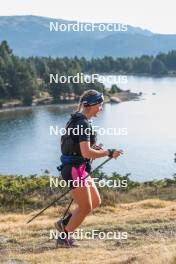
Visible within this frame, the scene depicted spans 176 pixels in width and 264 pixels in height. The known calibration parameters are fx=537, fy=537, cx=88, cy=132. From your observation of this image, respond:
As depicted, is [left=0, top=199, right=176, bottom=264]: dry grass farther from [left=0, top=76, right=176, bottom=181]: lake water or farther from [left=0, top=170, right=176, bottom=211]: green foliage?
[left=0, top=76, right=176, bottom=181]: lake water

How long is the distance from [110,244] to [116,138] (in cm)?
6975

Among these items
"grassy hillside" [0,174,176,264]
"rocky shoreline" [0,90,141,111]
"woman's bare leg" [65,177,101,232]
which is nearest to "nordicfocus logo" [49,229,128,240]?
"grassy hillside" [0,174,176,264]

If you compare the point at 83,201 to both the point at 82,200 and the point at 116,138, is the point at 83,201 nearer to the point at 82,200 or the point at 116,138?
the point at 82,200

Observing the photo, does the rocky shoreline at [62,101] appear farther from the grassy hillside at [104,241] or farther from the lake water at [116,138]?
the grassy hillside at [104,241]

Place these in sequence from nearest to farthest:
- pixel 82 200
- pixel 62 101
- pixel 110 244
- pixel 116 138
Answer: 1. pixel 82 200
2. pixel 110 244
3. pixel 116 138
4. pixel 62 101

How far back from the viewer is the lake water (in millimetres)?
57822

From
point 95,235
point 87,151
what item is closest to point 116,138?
point 95,235

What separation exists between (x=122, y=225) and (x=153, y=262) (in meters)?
4.29

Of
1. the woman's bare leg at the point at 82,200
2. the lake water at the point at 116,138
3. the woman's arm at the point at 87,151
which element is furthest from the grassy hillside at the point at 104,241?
the lake water at the point at 116,138

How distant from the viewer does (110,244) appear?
32.6 feet

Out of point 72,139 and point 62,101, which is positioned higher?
point 72,139

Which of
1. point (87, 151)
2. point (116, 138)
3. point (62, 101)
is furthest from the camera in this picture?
point (62, 101)

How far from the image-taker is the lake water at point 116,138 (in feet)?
190

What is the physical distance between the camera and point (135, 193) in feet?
71.6
